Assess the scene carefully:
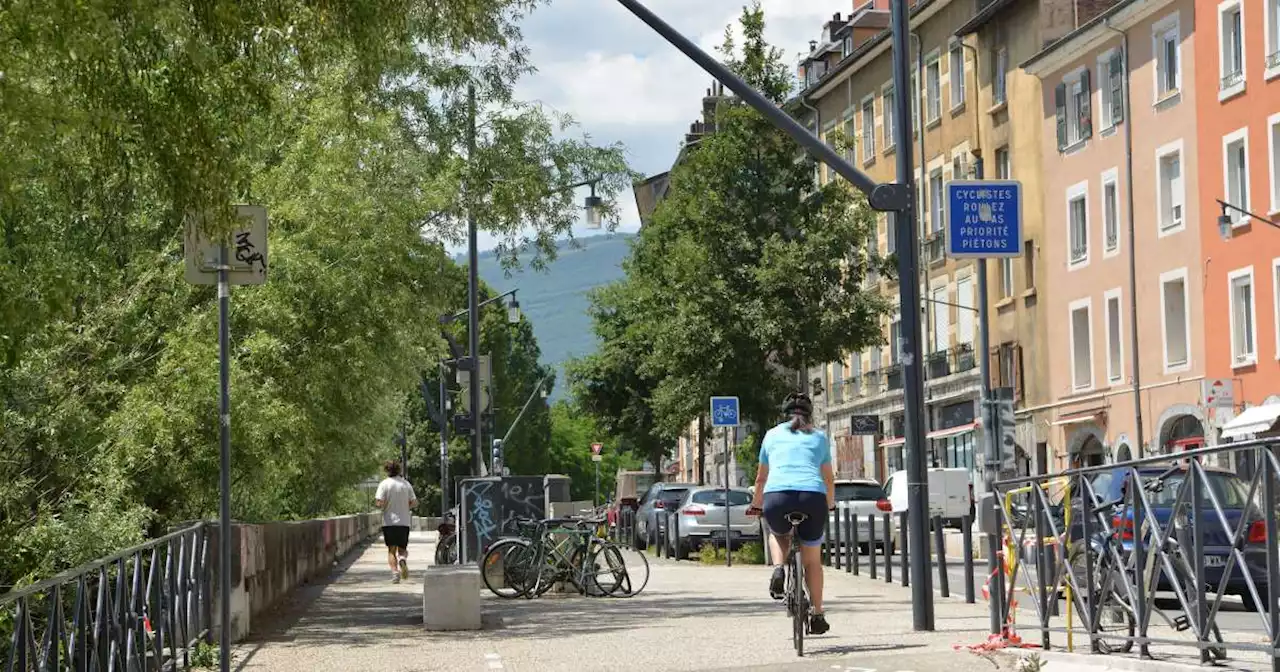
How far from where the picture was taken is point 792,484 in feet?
47.6

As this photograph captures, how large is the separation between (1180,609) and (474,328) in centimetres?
3180

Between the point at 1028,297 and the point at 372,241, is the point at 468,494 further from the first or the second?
the point at 1028,297

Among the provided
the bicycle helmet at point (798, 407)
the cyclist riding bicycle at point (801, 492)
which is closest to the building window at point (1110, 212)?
the bicycle helmet at point (798, 407)

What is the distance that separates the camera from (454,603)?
18562 millimetres

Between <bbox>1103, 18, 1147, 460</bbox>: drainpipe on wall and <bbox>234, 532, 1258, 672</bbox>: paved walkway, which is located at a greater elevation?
<bbox>1103, 18, 1147, 460</bbox>: drainpipe on wall

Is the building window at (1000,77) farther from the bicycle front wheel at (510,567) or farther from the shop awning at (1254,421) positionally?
the bicycle front wheel at (510,567)

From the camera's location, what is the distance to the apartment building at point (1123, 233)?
43.7 metres

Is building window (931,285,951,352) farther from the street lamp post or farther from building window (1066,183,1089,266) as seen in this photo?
the street lamp post

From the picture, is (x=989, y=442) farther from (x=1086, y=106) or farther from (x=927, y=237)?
(x=927, y=237)

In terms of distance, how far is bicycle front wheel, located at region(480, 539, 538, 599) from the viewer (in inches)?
933

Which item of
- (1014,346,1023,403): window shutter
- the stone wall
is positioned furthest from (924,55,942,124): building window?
the stone wall

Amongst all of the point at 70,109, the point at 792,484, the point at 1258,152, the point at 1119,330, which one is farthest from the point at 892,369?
the point at 70,109

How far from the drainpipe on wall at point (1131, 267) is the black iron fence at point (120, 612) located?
109ft

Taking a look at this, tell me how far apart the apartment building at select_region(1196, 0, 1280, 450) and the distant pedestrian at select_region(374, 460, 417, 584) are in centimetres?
1758
